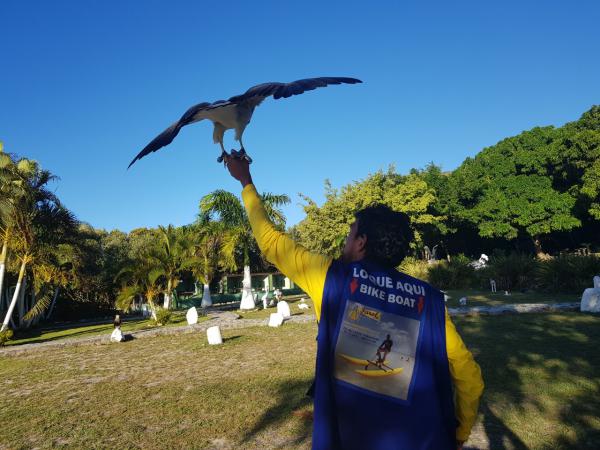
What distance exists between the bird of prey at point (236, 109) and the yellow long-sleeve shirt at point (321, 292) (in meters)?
0.40

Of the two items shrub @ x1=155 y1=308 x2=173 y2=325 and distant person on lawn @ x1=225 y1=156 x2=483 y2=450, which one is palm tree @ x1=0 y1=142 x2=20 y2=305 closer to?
shrub @ x1=155 y1=308 x2=173 y2=325

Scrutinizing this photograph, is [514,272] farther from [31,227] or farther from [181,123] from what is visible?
[181,123]

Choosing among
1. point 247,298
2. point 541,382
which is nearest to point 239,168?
point 541,382

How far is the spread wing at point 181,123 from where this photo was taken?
1720 mm

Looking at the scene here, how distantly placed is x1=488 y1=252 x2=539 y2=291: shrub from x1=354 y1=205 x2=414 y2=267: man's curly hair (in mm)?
21512

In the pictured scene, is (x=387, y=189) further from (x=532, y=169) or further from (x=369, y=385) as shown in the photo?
(x=369, y=385)

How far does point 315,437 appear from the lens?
1570 millimetres

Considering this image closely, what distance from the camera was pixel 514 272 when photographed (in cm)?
2205

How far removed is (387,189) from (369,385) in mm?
32459

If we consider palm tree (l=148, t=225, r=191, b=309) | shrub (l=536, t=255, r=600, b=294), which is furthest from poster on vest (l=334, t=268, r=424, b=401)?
shrub (l=536, t=255, r=600, b=294)

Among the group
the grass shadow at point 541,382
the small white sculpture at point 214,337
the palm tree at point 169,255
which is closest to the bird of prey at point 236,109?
Result: the grass shadow at point 541,382

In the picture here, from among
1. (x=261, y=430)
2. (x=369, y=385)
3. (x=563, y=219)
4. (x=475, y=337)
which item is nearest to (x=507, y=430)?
(x=261, y=430)

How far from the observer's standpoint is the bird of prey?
1693 millimetres

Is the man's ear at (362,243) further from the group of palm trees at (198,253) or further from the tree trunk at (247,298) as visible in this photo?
the tree trunk at (247,298)
